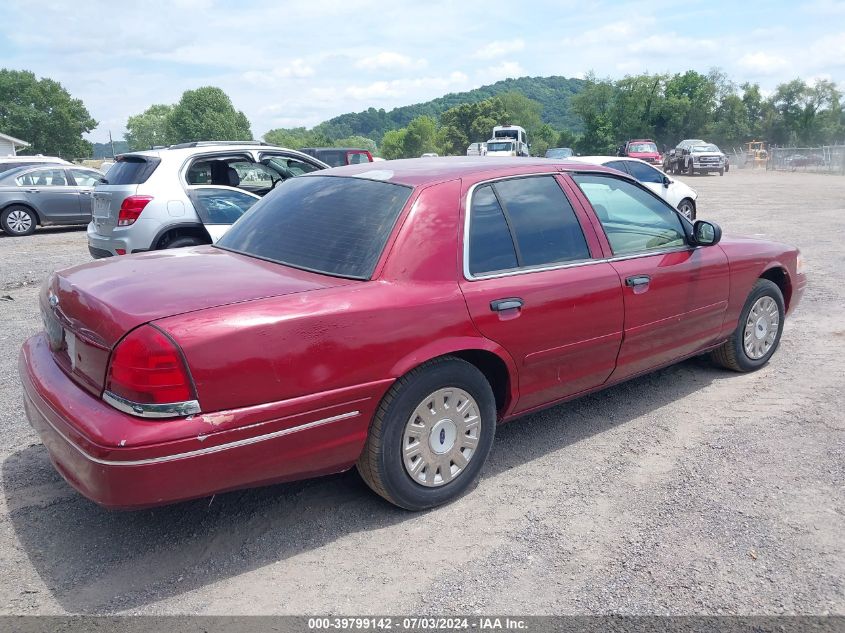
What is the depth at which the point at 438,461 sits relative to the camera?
339 centimetres

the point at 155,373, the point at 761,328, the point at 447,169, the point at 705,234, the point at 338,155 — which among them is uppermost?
the point at 338,155

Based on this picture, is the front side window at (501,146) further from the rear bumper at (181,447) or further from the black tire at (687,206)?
the rear bumper at (181,447)

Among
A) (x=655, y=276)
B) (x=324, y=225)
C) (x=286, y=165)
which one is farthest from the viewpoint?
(x=286, y=165)

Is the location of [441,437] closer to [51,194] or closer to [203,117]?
[51,194]

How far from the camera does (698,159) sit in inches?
1469

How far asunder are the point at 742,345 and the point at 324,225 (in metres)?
3.37

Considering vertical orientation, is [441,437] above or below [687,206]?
below

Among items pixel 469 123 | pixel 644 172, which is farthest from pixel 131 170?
pixel 469 123

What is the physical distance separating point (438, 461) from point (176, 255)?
5.91ft

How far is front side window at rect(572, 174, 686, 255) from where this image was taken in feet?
13.9

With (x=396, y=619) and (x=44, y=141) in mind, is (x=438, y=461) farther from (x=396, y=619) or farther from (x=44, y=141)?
(x=44, y=141)

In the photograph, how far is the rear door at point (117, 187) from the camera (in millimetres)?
7723

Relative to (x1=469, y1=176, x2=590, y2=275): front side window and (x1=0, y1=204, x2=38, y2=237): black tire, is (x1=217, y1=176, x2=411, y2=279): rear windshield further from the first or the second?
(x1=0, y1=204, x2=38, y2=237): black tire

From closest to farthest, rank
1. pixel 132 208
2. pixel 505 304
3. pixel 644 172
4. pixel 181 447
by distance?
pixel 181 447 < pixel 505 304 < pixel 132 208 < pixel 644 172
